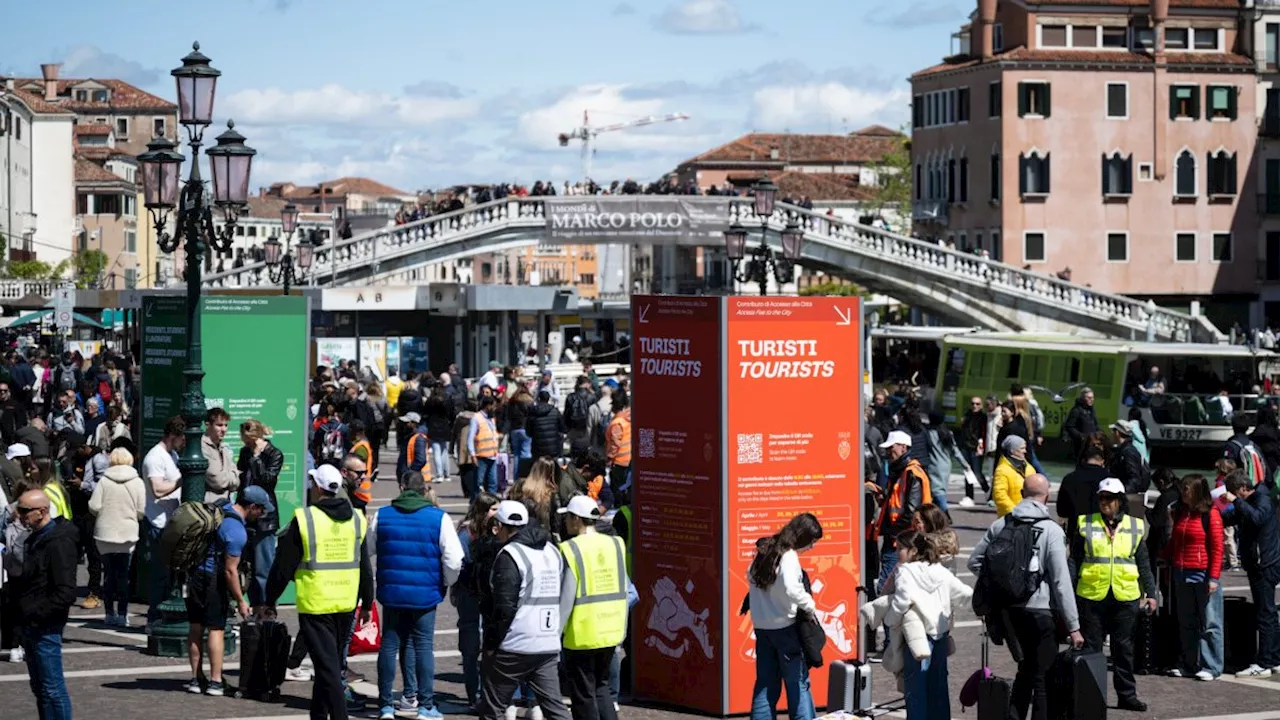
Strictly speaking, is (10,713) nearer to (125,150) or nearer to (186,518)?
(186,518)

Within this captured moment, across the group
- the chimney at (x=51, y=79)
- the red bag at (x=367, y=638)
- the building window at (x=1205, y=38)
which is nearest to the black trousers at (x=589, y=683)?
the red bag at (x=367, y=638)

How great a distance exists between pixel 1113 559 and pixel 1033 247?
2124 inches

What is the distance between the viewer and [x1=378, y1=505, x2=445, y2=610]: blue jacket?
40.3 ft

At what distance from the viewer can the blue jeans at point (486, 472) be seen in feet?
79.7

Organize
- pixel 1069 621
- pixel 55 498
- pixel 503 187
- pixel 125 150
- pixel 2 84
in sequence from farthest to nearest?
pixel 125 150
pixel 2 84
pixel 503 187
pixel 55 498
pixel 1069 621

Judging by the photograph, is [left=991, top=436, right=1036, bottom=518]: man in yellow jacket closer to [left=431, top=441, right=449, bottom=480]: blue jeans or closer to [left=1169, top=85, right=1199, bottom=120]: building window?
[left=431, top=441, right=449, bottom=480]: blue jeans

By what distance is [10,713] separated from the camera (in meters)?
12.8

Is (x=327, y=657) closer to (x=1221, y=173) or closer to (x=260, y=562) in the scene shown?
(x=260, y=562)

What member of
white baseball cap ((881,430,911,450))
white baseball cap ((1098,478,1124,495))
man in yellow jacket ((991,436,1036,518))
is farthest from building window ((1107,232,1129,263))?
white baseball cap ((1098,478,1124,495))

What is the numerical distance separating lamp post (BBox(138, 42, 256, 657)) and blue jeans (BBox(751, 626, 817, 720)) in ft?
16.4

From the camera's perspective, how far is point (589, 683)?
36.2ft

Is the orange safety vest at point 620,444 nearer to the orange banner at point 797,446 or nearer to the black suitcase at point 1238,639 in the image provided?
the black suitcase at point 1238,639

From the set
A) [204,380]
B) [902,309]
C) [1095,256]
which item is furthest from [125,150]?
[204,380]

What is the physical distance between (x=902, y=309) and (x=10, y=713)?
7419 cm
